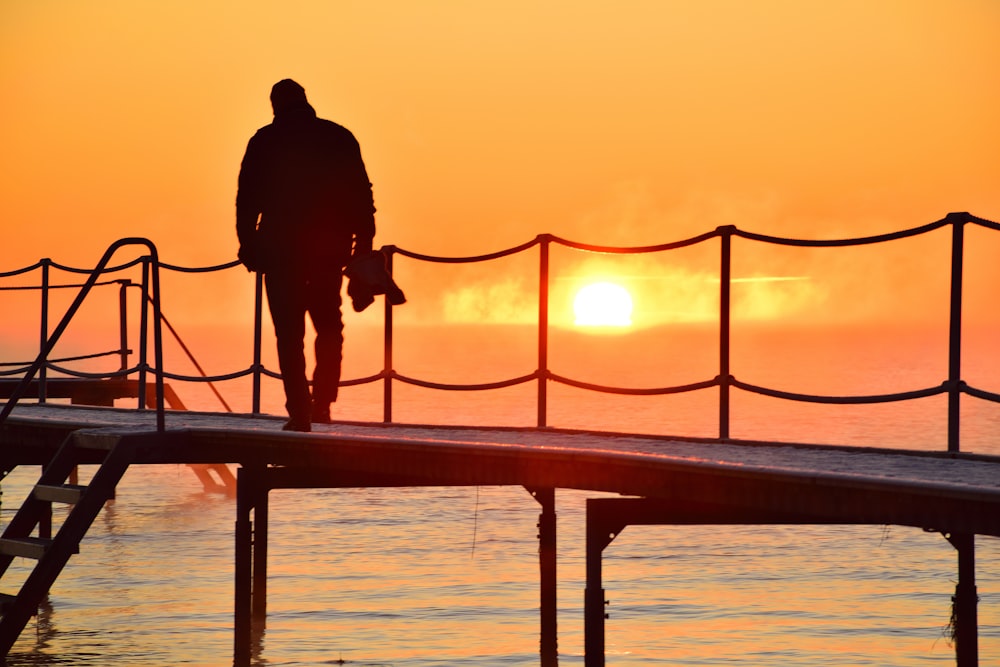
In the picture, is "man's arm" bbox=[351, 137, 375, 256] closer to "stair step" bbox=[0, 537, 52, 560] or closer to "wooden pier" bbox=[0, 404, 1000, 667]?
"wooden pier" bbox=[0, 404, 1000, 667]

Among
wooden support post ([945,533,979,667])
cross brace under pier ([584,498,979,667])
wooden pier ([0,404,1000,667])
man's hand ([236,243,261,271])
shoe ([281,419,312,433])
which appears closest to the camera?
wooden pier ([0,404,1000,667])

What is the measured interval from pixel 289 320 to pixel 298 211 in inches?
26.1

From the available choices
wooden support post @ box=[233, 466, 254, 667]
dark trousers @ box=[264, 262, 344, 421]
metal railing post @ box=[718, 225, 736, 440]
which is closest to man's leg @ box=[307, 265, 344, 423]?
dark trousers @ box=[264, 262, 344, 421]

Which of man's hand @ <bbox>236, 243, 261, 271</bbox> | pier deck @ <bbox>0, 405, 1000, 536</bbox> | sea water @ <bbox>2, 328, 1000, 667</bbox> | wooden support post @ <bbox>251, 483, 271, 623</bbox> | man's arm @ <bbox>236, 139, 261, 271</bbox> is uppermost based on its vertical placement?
man's arm @ <bbox>236, 139, 261, 271</bbox>

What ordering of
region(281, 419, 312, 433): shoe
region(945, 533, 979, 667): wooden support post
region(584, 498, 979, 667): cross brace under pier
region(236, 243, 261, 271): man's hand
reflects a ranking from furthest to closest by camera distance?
1. region(281, 419, 312, 433): shoe
2. region(945, 533, 979, 667): wooden support post
3. region(236, 243, 261, 271): man's hand
4. region(584, 498, 979, 667): cross brace under pier

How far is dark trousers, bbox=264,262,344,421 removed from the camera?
10008 mm

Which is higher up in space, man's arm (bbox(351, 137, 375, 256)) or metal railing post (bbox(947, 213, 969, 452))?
man's arm (bbox(351, 137, 375, 256))

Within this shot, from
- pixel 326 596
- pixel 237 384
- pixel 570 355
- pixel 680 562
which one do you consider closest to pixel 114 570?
pixel 326 596

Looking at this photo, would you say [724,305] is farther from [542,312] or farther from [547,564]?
[547,564]

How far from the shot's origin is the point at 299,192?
32.3 feet

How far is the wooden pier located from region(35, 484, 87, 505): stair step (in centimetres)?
1

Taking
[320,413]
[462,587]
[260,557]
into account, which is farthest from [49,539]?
[462,587]

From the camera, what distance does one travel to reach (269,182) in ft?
A: 32.4

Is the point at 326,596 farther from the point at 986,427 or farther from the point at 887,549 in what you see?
the point at 986,427
